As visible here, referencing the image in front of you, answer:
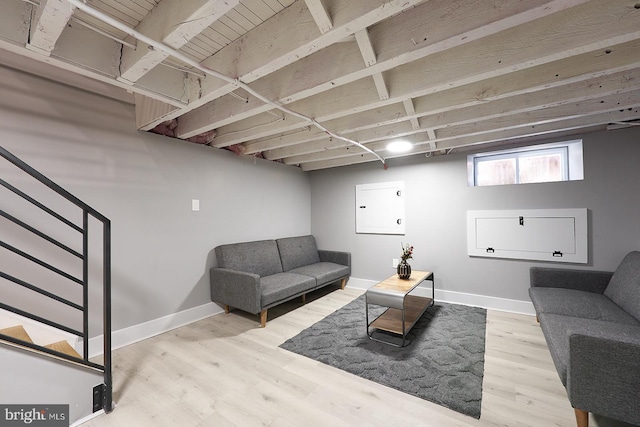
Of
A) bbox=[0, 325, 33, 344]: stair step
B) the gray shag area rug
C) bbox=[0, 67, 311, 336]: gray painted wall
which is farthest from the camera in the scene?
bbox=[0, 67, 311, 336]: gray painted wall

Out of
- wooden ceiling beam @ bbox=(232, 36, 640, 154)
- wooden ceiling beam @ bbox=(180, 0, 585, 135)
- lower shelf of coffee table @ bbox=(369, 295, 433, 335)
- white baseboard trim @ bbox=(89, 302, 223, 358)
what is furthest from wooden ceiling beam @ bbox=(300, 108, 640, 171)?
Result: white baseboard trim @ bbox=(89, 302, 223, 358)

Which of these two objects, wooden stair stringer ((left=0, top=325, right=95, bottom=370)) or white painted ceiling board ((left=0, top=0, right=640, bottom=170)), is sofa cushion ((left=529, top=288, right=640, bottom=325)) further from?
wooden stair stringer ((left=0, top=325, right=95, bottom=370))

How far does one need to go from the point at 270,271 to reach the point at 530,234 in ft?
10.8

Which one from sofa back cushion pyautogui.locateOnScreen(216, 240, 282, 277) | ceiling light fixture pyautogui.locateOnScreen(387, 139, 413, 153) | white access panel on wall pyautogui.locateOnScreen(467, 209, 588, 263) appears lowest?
sofa back cushion pyautogui.locateOnScreen(216, 240, 282, 277)

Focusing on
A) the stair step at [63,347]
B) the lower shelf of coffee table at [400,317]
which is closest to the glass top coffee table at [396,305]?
the lower shelf of coffee table at [400,317]

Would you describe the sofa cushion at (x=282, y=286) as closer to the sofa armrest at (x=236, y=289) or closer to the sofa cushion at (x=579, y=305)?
the sofa armrest at (x=236, y=289)

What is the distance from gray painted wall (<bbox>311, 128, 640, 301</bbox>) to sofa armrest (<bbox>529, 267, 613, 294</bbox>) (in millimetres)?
284

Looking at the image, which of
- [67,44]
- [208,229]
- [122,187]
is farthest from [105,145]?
[208,229]

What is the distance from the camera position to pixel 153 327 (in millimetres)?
2648

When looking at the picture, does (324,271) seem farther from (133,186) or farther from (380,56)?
(380,56)

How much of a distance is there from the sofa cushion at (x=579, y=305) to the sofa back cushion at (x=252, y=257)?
2.96 meters

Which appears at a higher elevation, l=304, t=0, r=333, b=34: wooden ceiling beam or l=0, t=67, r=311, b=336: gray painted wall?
l=304, t=0, r=333, b=34: wooden ceiling beam

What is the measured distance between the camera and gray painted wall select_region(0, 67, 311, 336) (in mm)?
1987

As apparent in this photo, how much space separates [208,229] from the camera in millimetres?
3203
